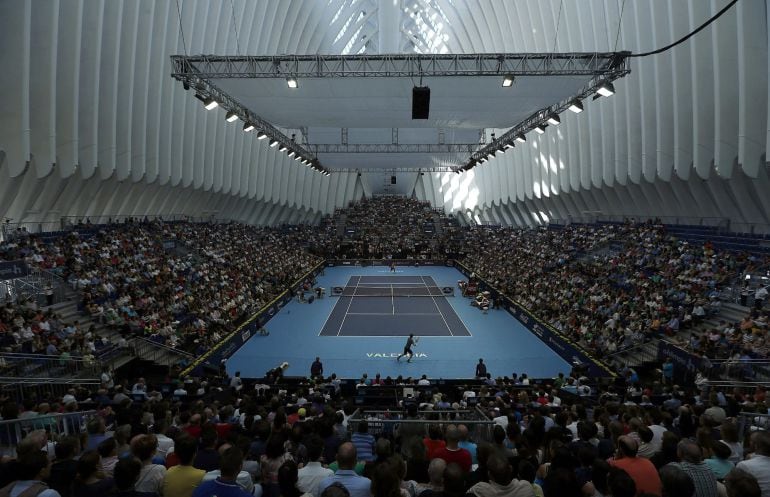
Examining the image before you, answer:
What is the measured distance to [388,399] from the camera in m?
13.6

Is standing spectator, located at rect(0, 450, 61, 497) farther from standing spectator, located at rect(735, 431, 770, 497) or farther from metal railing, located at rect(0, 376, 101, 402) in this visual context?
metal railing, located at rect(0, 376, 101, 402)

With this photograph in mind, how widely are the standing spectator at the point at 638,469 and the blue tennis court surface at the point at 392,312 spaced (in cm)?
2109

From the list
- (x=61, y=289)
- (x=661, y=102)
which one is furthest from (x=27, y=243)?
(x=661, y=102)

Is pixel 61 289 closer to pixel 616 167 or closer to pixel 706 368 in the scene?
pixel 706 368

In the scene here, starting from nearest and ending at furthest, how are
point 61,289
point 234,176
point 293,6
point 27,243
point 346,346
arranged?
point 61,289 → point 27,243 → point 346,346 → point 293,6 → point 234,176

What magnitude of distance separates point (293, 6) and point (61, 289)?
95.6ft

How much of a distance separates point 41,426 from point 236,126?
3435cm

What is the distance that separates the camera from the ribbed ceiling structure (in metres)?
19.8

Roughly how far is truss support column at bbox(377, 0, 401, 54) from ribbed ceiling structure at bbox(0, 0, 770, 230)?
6806mm

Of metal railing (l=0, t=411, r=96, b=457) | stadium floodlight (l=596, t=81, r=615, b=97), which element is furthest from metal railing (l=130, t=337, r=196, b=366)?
stadium floodlight (l=596, t=81, r=615, b=97)

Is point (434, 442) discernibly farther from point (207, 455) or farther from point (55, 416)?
point (55, 416)

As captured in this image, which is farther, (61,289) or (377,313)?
(377,313)

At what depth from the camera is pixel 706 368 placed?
14336 millimetres

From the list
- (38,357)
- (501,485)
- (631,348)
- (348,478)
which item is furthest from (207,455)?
(631,348)
